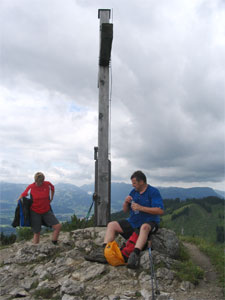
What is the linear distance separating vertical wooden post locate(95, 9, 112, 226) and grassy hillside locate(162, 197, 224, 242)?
372 ft

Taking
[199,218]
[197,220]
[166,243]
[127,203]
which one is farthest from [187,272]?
[199,218]

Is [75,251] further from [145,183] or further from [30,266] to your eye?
[145,183]

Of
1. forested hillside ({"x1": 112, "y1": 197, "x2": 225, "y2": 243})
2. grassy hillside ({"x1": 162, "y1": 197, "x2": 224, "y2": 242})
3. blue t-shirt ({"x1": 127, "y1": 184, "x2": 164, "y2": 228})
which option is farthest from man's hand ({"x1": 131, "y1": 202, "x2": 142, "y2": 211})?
grassy hillside ({"x1": 162, "y1": 197, "x2": 224, "y2": 242})

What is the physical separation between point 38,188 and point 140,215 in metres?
3.10

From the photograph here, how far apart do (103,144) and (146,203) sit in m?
3.06

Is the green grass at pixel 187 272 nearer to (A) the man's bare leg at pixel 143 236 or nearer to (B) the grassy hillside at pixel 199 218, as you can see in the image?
(A) the man's bare leg at pixel 143 236

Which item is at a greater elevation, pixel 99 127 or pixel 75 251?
pixel 99 127

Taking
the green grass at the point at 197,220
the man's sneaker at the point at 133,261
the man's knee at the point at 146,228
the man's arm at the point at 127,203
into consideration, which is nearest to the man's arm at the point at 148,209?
the man's knee at the point at 146,228

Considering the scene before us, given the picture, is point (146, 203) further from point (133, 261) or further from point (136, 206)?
point (133, 261)

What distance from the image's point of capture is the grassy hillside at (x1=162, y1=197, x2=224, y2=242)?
123m

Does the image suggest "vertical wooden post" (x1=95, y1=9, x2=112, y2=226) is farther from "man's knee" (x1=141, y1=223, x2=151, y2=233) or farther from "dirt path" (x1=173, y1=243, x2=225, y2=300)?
"dirt path" (x1=173, y1=243, x2=225, y2=300)

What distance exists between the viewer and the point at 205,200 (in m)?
167

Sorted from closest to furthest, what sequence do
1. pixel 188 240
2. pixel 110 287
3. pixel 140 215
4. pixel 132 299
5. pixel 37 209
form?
1. pixel 132 299
2. pixel 110 287
3. pixel 140 215
4. pixel 37 209
5. pixel 188 240

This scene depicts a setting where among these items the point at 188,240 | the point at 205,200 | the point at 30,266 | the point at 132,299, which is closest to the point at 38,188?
the point at 30,266
